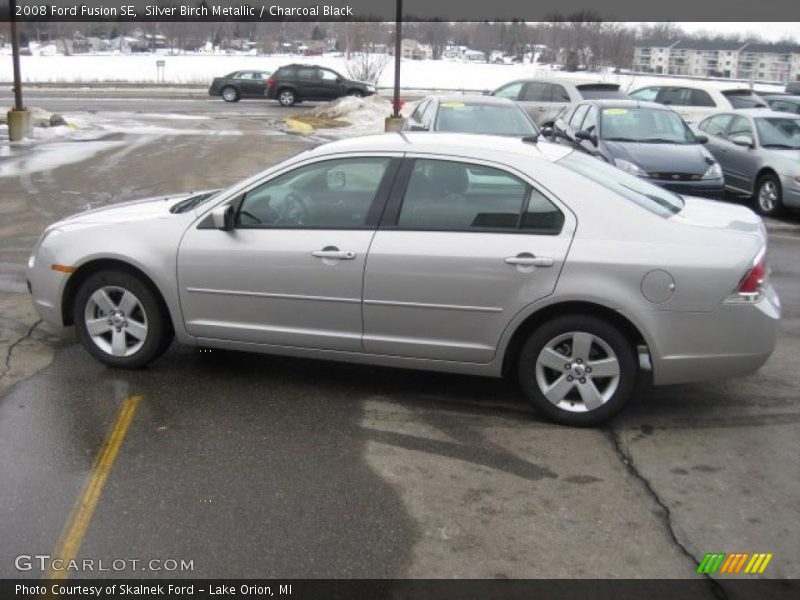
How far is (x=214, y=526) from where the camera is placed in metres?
3.75

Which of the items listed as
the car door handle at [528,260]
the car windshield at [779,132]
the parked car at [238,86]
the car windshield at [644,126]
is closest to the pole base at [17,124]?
the car windshield at [644,126]

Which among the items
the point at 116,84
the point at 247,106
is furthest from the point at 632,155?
the point at 116,84

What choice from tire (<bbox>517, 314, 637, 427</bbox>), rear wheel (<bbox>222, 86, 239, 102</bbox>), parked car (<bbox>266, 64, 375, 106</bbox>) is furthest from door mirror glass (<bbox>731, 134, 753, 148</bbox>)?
rear wheel (<bbox>222, 86, 239, 102</bbox>)

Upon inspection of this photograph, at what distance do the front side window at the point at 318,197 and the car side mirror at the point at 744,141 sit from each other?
9851 mm

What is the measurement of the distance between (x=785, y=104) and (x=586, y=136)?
11.6 meters

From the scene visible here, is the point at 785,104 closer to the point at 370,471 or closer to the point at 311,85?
the point at 311,85

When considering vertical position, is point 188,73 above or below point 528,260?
below

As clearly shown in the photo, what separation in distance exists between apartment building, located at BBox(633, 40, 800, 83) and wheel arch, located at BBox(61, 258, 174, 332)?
45.5m

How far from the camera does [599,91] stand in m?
19.8

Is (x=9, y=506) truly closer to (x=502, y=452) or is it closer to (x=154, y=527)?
(x=154, y=527)

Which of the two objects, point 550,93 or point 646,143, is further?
point 550,93

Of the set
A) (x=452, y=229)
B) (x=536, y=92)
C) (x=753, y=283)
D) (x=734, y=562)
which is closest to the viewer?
(x=734, y=562)

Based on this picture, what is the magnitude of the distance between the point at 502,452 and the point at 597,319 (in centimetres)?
93

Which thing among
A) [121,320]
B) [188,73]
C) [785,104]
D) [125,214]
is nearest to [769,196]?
[785,104]
